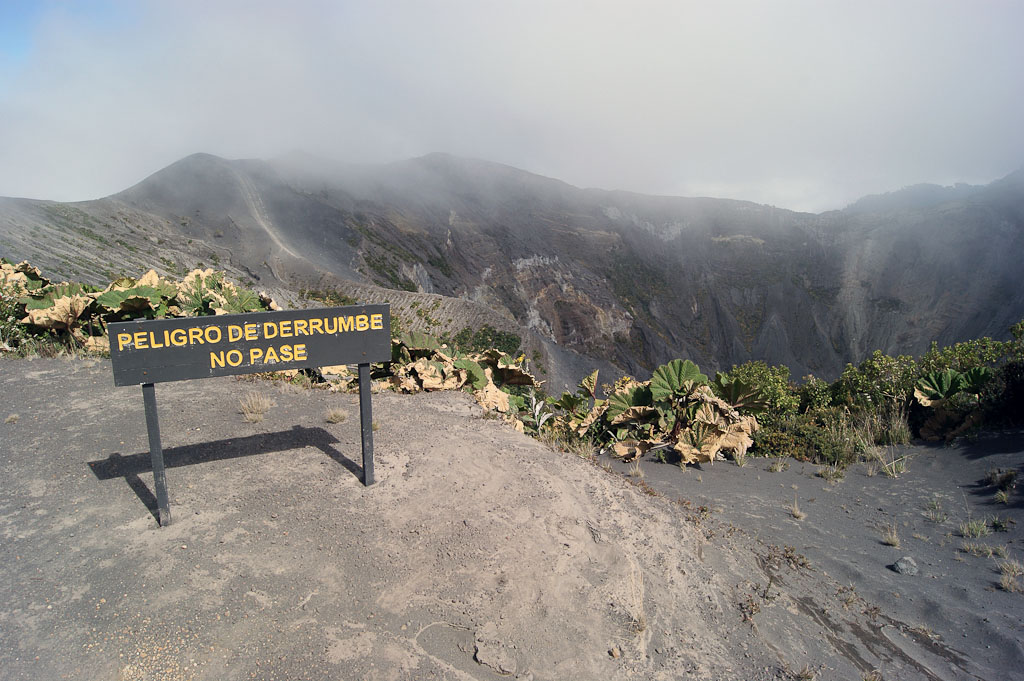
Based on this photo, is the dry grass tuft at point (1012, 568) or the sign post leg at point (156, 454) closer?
the sign post leg at point (156, 454)

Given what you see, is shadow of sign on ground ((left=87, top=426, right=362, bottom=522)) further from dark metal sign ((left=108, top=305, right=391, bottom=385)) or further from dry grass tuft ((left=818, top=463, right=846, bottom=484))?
dry grass tuft ((left=818, top=463, right=846, bottom=484))

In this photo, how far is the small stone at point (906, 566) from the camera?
5535 mm

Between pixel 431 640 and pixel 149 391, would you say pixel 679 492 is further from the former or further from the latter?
pixel 149 391

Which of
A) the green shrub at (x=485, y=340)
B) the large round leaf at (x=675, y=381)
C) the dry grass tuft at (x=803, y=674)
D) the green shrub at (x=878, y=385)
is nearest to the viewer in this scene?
the dry grass tuft at (x=803, y=674)

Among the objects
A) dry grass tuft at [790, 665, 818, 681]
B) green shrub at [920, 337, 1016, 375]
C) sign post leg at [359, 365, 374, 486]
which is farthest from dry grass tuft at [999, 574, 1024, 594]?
sign post leg at [359, 365, 374, 486]

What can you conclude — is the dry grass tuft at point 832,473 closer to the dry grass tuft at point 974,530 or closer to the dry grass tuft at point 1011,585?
the dry grass tuft at point 974,530

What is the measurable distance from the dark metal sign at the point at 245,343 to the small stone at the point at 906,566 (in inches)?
205

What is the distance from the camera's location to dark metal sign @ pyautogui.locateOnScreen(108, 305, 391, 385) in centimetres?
470

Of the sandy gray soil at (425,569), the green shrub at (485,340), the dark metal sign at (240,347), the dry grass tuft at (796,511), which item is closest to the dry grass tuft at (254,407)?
the sandy gray soil at (425,569)

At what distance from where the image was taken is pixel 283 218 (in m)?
52.9

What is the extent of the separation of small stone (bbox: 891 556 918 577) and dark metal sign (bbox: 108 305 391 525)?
502cm

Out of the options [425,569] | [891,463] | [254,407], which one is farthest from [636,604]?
[891,463]

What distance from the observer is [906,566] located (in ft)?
18.3

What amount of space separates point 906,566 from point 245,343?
6334 millimetres
